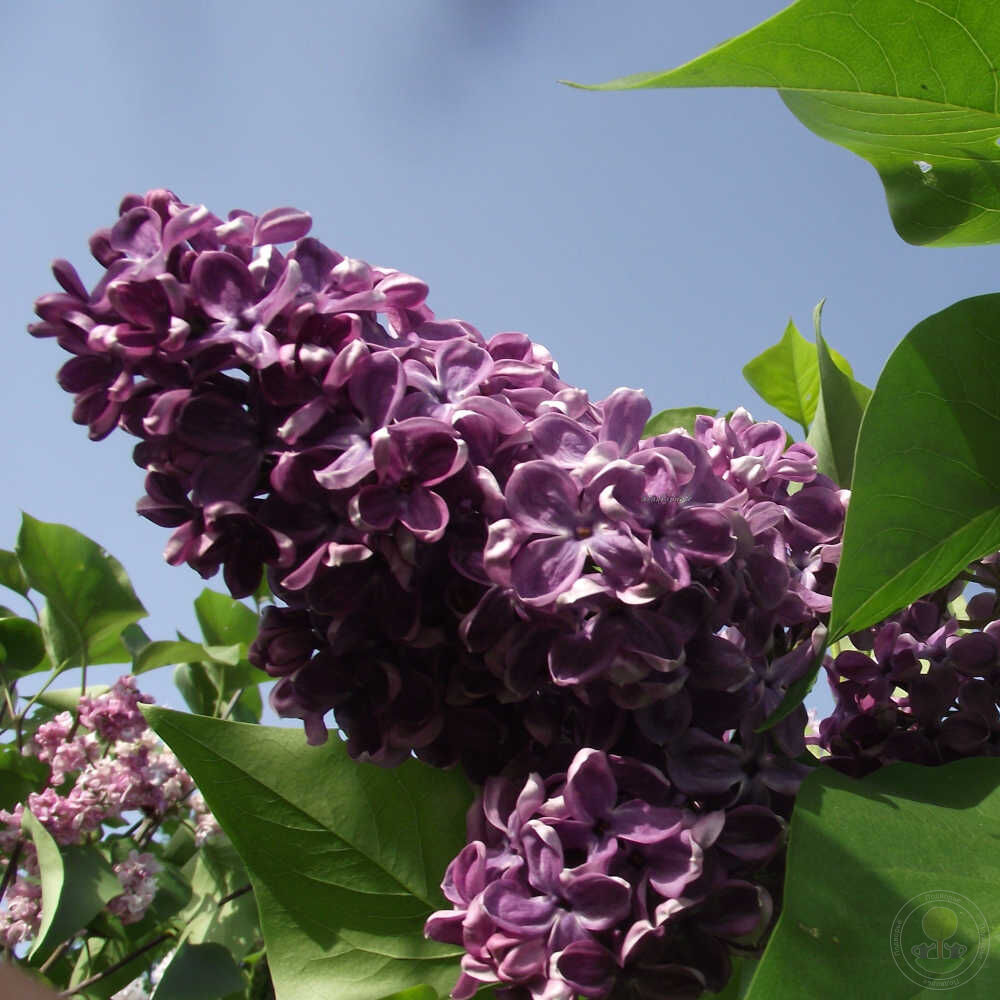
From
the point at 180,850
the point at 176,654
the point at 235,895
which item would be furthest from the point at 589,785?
the point at 180,850

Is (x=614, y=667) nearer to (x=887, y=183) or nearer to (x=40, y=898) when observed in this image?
(x=887, y=183)

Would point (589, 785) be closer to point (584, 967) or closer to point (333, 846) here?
point (584, 967)

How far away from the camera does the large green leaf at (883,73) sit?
607 mm

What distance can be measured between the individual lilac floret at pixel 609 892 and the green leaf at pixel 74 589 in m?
1.07

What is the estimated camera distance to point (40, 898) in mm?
1488

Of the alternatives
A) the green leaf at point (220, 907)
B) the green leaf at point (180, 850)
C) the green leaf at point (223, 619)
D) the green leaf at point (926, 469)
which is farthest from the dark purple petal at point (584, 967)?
the green leaf at point (180, 850)

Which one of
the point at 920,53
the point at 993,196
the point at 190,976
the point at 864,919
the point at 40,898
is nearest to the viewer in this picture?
the point at 864,919

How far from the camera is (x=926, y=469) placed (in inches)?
24.5

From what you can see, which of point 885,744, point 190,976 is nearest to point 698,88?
point 885,744

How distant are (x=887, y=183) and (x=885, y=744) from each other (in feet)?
1.31

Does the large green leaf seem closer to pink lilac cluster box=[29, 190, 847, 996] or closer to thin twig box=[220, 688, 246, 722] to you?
pink lilac cluster box=[29, 190, 847, 996]

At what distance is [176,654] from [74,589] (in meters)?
0.17

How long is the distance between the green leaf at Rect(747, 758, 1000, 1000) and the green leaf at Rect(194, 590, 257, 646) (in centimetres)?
129

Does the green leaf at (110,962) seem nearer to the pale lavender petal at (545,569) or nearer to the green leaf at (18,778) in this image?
the green leaf at (18,778)
